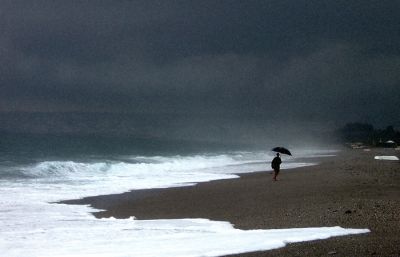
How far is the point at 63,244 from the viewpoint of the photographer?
881cm

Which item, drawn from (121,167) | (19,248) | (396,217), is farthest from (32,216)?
(121,167)

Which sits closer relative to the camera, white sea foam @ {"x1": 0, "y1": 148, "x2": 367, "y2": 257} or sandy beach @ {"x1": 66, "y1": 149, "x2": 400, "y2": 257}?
sandy beach @ {"x1": 66, "y1": 149, "x2": 400, "y2": 257}

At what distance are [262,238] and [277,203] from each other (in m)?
5.71

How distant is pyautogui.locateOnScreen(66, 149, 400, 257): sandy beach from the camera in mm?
7859

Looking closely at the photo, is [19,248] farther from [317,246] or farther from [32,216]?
[317,246]

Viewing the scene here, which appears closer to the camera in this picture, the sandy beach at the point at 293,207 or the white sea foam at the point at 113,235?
the sandy beach at the point at 293,207

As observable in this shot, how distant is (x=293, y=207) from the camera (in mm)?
12961

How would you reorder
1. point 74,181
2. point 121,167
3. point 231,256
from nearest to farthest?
1. point 231,256
2. point 74,181
3. point 121,167

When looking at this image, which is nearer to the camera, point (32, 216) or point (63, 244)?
point (63, 244)

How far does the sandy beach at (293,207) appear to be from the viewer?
786 centimetres

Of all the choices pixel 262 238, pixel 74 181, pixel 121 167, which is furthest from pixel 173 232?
pixel 121 167

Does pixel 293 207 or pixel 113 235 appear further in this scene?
pixel 293 207

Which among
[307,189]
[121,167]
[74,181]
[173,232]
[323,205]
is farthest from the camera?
[121,167]

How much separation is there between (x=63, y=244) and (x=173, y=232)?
7.38 ft
